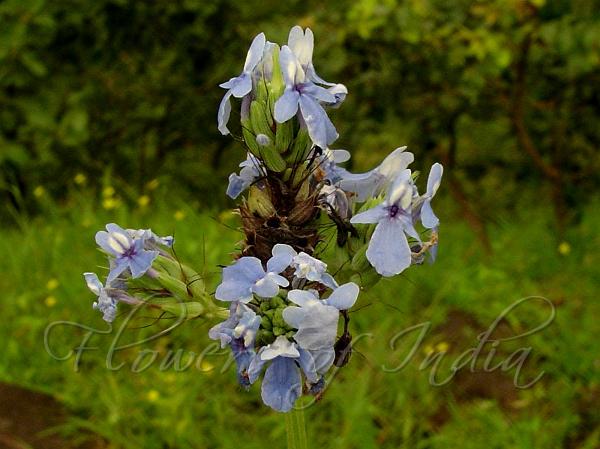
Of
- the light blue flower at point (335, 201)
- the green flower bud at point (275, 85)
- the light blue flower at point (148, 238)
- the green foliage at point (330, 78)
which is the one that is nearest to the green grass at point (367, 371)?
the green foliage at point (330, 78)

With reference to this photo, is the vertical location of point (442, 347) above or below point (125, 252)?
below

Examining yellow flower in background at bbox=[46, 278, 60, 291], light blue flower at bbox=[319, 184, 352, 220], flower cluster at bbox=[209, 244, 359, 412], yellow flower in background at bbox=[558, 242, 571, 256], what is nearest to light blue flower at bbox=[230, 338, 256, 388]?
flower cluster at bbox=[209, 244, 359, 412]

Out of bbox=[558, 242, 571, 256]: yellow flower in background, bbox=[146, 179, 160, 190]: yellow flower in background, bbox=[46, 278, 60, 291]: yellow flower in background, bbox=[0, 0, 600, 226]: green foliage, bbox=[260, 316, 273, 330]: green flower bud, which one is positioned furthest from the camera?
bbox=[146, 179, 160, 190]: yellow flower in background

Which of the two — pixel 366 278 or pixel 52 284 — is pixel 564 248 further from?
pixel 366 278

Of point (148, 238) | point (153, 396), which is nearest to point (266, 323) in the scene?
point (148, 238)

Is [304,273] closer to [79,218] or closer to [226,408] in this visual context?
[226,408]

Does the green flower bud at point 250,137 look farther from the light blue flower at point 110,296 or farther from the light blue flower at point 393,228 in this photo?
the light blue flower at point 110,296

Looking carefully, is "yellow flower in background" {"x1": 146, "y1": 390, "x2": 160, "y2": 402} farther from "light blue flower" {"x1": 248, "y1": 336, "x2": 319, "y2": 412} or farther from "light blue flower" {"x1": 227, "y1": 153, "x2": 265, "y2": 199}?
"light blue flower" {"x1": 248, "y1": 336, "x2": 319, "y2": 412}

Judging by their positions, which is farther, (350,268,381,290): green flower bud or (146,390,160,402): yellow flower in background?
(146,390,160,402): yellow flower in background
